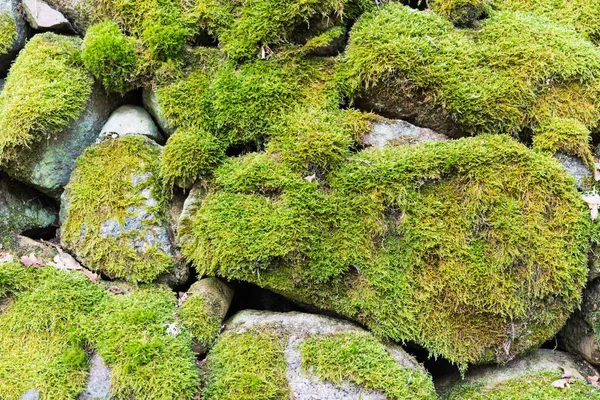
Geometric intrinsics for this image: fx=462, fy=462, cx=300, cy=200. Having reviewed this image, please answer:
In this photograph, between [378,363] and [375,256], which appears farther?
[375,256]

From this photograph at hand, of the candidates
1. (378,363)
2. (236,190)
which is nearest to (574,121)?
(378,363)

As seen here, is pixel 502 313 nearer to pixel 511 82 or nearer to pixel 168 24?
pixel 511 82

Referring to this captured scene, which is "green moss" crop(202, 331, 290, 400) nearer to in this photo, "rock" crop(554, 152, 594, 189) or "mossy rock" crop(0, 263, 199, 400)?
"mossy rock" crop(0, 263, 199, 400)

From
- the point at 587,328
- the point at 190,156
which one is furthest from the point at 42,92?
the point at 587,328

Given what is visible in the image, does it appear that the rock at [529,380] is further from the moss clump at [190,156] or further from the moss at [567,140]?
the moss clump at [190,156]

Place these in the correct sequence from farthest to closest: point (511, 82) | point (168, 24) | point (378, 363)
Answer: point (168, 24) < point (511, 82) < point (378, 363)

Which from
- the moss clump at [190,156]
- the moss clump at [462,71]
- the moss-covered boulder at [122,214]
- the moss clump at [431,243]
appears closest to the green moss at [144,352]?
the moss-covered boulder at [122,214]
